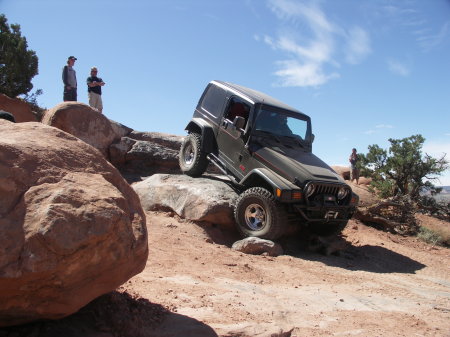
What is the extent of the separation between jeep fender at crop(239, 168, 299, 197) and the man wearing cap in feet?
17.4

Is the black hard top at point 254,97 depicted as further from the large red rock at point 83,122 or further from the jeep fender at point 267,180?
the large red rock at point 83,122

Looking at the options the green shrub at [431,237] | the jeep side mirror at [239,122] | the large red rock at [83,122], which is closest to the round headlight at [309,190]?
the jeep side mirror at [239,122]

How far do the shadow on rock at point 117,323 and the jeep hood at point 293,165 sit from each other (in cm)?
389

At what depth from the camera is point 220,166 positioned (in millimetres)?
7812

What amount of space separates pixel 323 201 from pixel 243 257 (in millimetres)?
1688

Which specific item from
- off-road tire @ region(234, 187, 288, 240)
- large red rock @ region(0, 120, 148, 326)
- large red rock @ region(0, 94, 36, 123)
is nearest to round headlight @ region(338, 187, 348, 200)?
off-road tire @ region(234, 187, 288, 240)

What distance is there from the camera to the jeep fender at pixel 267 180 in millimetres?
6301

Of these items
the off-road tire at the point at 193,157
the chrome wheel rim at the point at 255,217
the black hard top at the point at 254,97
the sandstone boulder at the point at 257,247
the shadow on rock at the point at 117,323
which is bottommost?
the shadow on rock at the point at 117,323

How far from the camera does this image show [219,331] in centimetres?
291

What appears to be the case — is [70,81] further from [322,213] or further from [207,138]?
[322,213]

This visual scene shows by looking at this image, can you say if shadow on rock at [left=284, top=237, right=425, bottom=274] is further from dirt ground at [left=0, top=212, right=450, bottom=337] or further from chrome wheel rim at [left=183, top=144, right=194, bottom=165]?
chrome wheel rim at [left=183, top=144, right=194, bottom=165]

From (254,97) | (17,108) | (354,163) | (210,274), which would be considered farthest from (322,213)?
(17,108)

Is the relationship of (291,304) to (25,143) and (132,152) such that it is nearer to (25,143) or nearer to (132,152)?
(25,143)

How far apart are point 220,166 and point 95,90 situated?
452 centimetres
